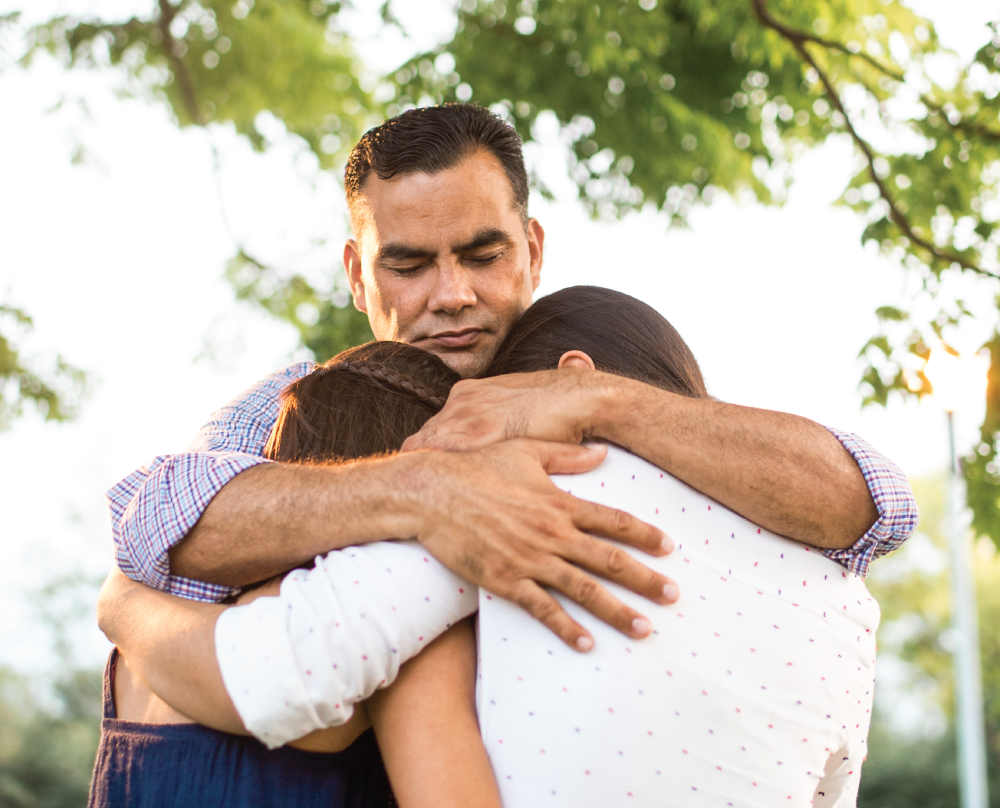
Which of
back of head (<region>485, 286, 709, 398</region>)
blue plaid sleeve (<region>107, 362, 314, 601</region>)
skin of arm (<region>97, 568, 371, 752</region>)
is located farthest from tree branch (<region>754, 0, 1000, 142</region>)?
skin of arm (<region>97, 568, 371, 752</region>)

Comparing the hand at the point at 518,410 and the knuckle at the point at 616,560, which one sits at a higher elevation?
the hand at the point at 518,410

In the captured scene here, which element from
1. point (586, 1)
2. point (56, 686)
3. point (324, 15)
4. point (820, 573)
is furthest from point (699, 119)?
point (56, 686)

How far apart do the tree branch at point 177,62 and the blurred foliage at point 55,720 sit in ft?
44.8

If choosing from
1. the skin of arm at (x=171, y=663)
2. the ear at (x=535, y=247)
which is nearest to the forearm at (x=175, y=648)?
the skin of arm at (x=171, y=663)

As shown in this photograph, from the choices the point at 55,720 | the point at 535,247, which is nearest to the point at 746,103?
the point at 535,247

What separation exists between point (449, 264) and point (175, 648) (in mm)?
1593

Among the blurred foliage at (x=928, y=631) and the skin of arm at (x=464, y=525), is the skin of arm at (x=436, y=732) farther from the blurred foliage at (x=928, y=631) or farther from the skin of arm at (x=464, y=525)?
the blurred foliage at (x=928, y=631)

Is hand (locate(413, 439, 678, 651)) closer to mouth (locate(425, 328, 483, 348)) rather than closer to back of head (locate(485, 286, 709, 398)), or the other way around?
back of head (locate(485, 286, 709, 398))

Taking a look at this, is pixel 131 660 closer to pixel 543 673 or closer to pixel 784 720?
pixel 543 673

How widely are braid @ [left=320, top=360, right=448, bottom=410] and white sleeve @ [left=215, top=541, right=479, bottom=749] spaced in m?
0.49

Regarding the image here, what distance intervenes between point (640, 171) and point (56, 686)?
2277 centimetres

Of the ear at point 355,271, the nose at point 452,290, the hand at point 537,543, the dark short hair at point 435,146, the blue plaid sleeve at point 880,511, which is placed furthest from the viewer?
the ear at point 355,271

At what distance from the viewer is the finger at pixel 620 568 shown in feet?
4.75

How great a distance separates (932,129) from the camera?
423cm
